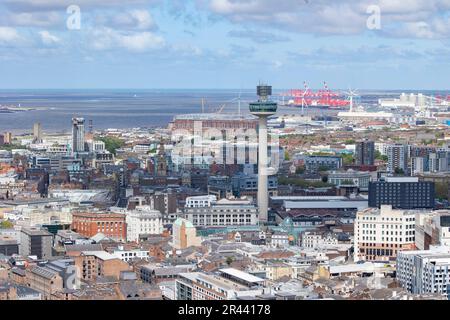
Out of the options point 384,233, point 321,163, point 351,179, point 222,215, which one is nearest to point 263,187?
point 222,215

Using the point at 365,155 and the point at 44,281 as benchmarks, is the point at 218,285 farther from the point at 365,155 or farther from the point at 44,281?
the point at 365,155

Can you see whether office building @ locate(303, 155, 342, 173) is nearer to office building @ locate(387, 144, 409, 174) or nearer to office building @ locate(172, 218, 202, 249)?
office building @ locate(387, 144, 409, 174)

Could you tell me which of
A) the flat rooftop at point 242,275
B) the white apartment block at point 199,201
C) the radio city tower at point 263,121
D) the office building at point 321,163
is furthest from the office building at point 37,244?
the office building at point 321,163

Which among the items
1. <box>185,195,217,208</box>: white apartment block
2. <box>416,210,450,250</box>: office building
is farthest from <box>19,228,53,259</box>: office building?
<box>416,210,450,250</box>: office building

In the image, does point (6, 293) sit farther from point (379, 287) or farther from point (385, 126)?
point (385, 126)

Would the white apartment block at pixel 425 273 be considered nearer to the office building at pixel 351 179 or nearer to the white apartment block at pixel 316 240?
the white apartment block at pixel 316 240
